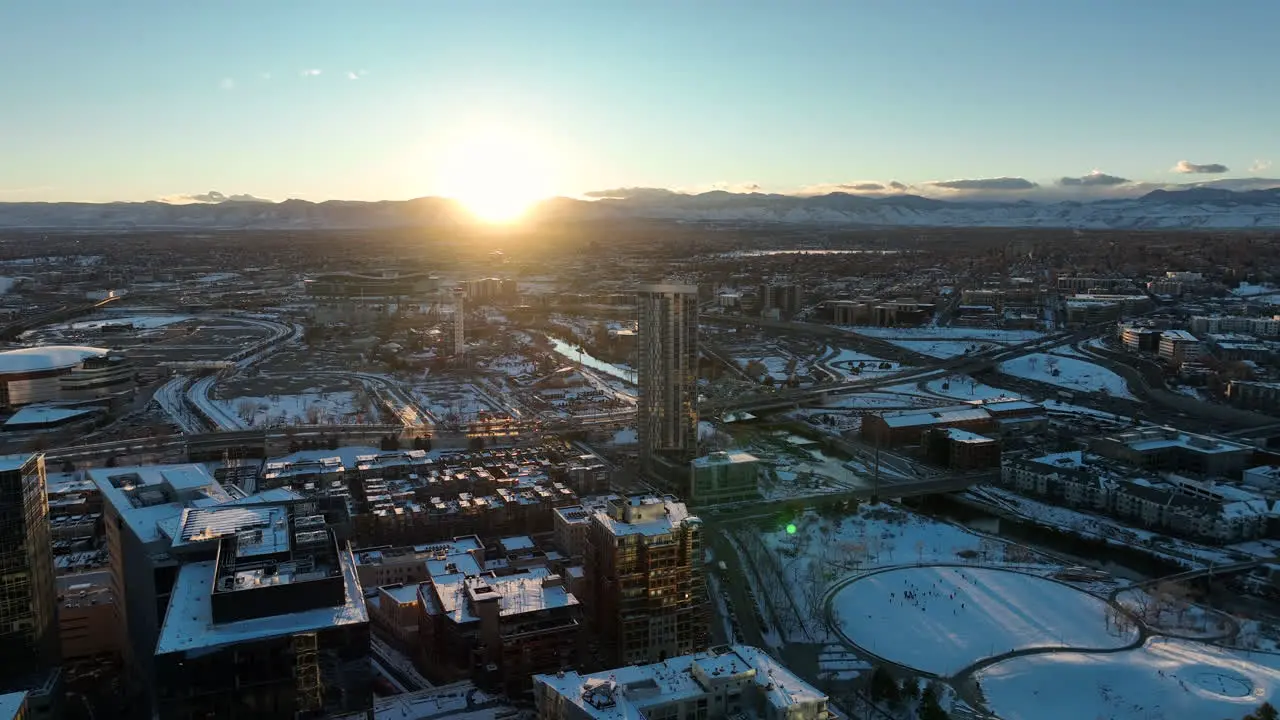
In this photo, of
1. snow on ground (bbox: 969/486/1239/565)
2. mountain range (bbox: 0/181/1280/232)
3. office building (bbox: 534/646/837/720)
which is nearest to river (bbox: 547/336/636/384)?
snow on ground (bbox: 969/486/1239/565)

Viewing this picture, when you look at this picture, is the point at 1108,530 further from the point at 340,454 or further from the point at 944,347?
the point at 944,347

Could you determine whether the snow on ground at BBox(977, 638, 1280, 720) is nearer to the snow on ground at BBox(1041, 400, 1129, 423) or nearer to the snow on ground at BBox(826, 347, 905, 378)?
the snow on ground at BBox(1041, 400, 1129, 423)

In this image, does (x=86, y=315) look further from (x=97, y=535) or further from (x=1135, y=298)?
(x=1135, y=298)

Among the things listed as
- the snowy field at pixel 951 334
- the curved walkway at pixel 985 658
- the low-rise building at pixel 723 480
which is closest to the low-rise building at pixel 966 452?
the low-rise building at pixel 723 480

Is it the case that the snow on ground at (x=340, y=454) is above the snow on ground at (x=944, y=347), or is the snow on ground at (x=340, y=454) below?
above

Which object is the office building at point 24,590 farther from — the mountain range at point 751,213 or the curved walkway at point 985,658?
the mountain range at point 751,213

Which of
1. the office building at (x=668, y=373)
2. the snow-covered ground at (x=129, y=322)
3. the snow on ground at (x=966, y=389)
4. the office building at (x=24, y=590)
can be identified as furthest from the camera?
the snow-covered ground at (x=129, y=322)
